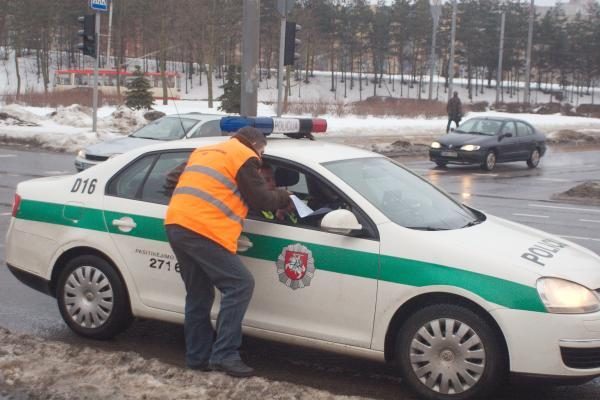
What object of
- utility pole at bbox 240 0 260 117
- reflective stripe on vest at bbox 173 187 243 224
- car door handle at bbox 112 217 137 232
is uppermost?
utility pole at bbox 240 0 260 117

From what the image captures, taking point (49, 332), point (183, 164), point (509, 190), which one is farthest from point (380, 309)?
point (509, 190)

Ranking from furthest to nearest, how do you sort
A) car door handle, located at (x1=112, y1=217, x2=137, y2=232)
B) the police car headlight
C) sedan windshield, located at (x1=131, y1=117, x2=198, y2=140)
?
sedan windshield, located at (x1=131, y1=117, x2=198, y2=140) < car door handle, located at (x1=112, y1=217, x2=137, y2=232) < the police car headlight

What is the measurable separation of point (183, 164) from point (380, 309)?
1.67 metres

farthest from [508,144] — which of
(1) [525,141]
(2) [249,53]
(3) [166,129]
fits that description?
(2) [249,53]

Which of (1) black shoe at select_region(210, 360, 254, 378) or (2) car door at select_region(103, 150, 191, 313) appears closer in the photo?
(1) black shoe at select_region(210, 360, 254, 378)

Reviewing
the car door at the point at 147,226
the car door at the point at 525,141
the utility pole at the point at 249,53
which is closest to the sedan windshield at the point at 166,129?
the utility pole at the point at 249,53

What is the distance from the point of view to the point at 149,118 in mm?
34656

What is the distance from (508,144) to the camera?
2386 centimetres

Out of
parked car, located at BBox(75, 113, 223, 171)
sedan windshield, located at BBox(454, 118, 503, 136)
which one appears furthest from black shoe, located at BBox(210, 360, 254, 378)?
sedan windshield, located at BBox(454, 118, 503, 136)

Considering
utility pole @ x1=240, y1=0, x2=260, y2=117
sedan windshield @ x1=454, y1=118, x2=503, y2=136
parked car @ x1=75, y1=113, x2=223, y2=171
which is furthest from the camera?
sedan windshield @ x1=454, y1=118, x2=503, y2=136

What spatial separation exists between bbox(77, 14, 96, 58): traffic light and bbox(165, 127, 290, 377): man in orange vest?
2001cm

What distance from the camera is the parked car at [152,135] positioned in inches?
624

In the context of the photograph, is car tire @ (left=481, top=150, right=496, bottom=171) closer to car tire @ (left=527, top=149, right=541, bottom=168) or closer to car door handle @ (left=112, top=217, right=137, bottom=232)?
car tire @ (left=527, top=149, right=541, bottom=168)

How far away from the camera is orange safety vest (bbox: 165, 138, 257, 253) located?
5.09 m
